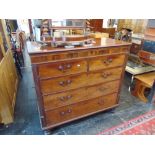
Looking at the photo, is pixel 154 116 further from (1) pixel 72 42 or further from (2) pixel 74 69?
(1) pixel 72 42

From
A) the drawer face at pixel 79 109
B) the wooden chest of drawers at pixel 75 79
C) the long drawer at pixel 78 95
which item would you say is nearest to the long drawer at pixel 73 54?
the wooden chest of drawers at pixel 75 79

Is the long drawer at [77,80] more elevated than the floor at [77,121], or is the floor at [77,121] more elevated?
the long drawer at [77,80]

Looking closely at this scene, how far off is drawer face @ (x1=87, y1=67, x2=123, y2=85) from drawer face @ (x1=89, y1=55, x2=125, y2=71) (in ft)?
0.23

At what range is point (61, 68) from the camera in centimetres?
138

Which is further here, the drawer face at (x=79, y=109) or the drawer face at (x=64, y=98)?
the drawer face at (x=79, y=109)

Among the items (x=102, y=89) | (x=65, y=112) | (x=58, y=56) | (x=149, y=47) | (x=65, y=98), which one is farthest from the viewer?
(x=149, y=47)

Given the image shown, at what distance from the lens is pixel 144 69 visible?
261 centimetres

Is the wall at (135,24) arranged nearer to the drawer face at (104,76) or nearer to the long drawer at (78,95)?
the drawer face at (104,76)

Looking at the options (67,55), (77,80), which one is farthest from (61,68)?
(77,80)

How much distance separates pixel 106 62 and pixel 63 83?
0.57 metres

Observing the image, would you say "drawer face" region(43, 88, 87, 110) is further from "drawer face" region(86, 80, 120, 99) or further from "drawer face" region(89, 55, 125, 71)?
"drawer face" region(89, 55, 125, 71)

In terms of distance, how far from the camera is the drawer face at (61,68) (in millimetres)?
1317

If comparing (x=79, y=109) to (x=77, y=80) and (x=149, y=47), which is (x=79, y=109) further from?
(x=149, y=47)
